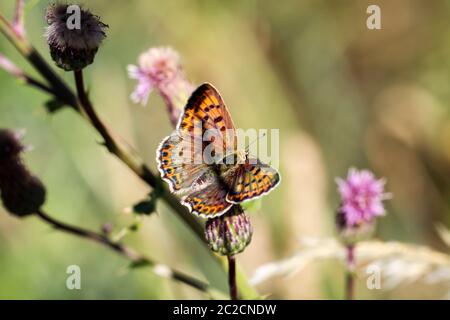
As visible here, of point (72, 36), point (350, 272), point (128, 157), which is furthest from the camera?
point (350, 272)

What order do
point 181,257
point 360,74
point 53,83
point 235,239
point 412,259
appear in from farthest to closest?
point 360,74 → point 181,257 → point 412,259 → point 53,83 → point 235,239

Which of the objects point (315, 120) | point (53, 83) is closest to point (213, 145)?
point (53, 83)

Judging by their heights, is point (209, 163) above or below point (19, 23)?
below

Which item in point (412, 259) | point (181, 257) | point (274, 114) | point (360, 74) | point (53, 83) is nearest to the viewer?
point (53, 83)

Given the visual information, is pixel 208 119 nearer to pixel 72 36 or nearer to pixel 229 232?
pixel 229 232

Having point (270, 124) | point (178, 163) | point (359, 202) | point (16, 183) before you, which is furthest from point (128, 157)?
point (270, 124)

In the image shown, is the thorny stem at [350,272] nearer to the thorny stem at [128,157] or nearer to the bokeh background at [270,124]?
the thorny stem at [128,157]

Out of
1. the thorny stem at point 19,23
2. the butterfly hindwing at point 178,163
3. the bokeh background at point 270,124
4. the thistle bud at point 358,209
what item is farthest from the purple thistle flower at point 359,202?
the thorny stem at point 19,23
